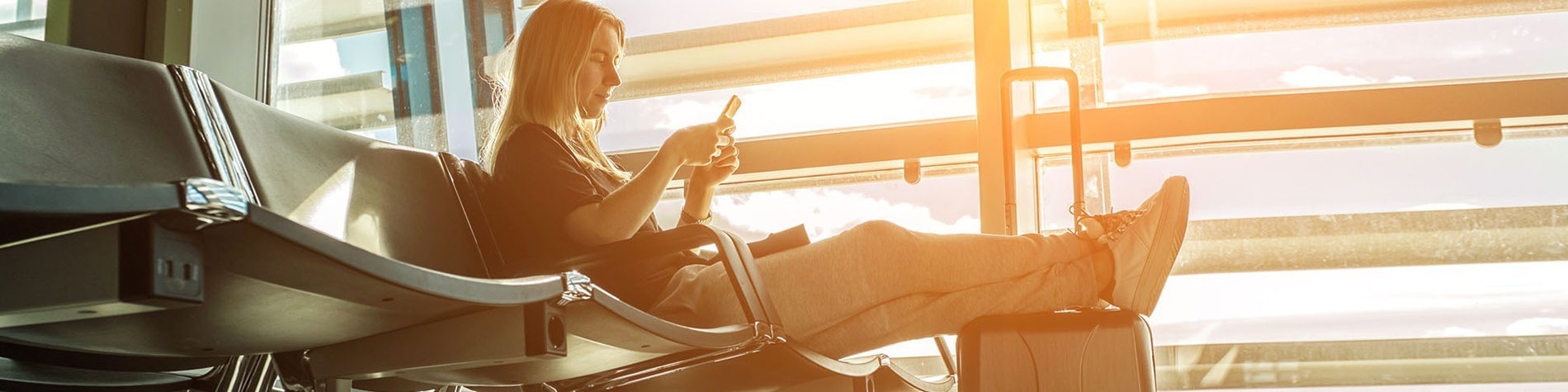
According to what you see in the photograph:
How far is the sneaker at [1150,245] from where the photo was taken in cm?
180

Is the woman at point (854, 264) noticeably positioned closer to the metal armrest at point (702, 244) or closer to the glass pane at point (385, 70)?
the metal armrest at point (702, 244)

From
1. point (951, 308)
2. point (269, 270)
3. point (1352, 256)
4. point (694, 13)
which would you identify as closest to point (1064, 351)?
point (951, 308)

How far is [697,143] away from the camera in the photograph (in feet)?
6.26

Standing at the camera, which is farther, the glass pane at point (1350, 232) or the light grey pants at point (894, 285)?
the glass pane at point (1350, 232)

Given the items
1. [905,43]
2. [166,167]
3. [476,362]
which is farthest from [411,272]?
[905,43]

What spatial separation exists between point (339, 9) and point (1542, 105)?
10.9ft

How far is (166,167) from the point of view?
1.46 metres

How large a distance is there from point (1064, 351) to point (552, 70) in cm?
103

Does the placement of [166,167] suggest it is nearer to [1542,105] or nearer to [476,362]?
[476,362]

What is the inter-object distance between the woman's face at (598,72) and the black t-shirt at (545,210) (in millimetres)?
197

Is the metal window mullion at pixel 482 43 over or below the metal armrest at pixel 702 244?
over

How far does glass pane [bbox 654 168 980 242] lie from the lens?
11.4 feet

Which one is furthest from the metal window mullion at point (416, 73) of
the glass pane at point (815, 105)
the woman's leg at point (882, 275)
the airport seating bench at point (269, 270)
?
the woman's leg at point (882, 275)

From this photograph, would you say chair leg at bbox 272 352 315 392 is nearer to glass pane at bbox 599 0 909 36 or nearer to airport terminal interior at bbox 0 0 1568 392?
airport terminal interior at bbox 0 0 1568 392
